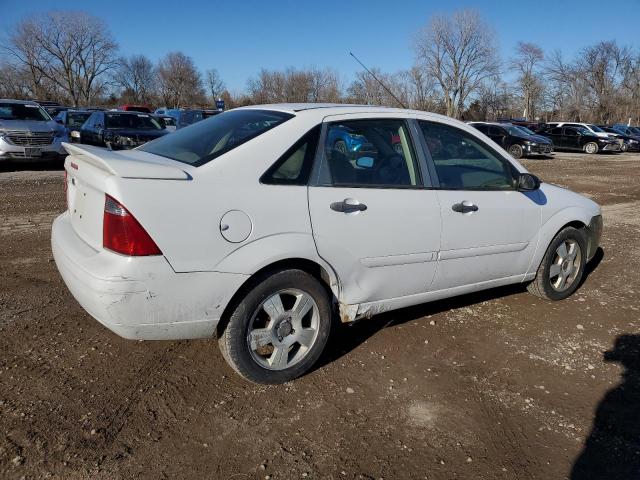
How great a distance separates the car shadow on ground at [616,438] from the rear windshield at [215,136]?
2526 millimetres

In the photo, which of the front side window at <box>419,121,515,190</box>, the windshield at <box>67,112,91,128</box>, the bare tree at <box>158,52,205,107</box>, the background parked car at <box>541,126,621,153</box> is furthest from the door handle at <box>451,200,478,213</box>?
the bare tree at <box>158,52,205,107</box>

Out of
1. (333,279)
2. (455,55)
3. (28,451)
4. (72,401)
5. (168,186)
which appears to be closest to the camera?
(28,451)

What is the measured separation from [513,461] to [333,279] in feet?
4.53

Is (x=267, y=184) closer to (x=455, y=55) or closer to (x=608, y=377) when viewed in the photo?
(x=608, y=377)

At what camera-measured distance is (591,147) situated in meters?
28.2

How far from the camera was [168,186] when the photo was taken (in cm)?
257

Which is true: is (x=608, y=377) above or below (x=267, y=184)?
below

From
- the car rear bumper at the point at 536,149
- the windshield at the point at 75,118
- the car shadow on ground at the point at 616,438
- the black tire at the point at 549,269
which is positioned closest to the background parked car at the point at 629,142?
the car rear bumper at the point at 536,149

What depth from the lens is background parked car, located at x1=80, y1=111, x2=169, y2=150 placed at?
12695mm

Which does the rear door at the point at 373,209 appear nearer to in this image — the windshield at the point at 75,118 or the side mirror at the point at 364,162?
the side mirror at the point at 364,162

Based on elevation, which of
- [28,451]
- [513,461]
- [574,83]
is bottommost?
[513,461]

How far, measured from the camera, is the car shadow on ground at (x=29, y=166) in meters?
12.7

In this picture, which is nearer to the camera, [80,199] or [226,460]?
[226,460]

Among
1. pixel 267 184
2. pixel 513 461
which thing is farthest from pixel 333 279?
pixel 513 461
